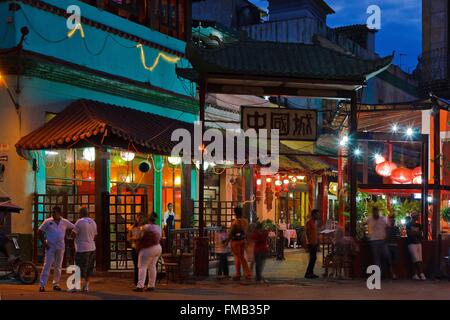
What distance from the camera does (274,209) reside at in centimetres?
3173

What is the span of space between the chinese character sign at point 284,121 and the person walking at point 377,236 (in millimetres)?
2519

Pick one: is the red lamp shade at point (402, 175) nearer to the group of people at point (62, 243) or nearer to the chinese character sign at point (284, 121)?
the chinese character sign at point (284, 121)

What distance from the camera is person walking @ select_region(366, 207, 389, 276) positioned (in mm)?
17234

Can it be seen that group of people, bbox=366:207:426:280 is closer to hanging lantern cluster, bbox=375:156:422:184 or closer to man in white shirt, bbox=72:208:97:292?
hanging lantern cluster, bbox=375:156:422:184

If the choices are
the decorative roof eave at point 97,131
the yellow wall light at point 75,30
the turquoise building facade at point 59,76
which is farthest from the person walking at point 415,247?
the yellow wall light at point 75,30

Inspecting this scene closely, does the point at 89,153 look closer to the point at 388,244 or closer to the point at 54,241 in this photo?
the point at 54,241

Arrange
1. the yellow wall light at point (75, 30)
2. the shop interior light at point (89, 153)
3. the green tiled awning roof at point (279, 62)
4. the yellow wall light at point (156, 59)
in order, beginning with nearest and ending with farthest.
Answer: the green tiled awning roof at point (279, 62) < the shop interior light at point (89, 153) < the yellow wall light at point (75, 30) < the yellow wall light at point (156, 59)

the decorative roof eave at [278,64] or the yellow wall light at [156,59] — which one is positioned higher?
the yellow wall light at [156,59]

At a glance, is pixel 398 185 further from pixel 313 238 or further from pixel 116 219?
pixel 116 219

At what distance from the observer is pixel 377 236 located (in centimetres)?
1734

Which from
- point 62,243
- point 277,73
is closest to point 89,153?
point 62,243

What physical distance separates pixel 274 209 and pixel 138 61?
12.1 metres

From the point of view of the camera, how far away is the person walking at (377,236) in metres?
17.2

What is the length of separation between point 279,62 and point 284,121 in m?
1.49
